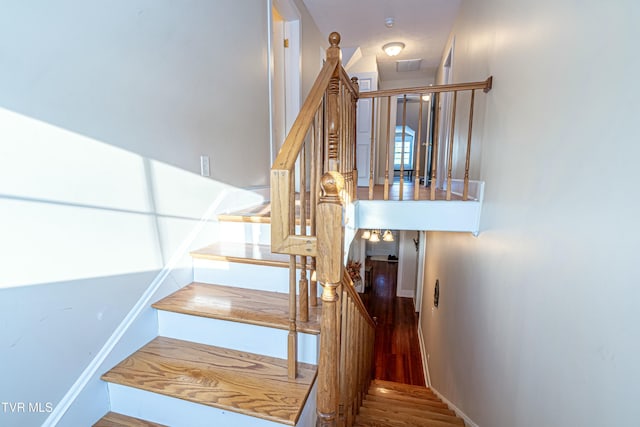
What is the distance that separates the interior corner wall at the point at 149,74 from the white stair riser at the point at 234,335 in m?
0.88

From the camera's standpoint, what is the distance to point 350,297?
1.57 metres

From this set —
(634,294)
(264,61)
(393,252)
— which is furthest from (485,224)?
(393,252)

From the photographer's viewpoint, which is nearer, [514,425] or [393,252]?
[514,425]

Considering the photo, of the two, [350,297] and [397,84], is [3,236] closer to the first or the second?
[350,297]

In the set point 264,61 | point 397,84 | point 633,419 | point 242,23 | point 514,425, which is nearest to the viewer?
point 633,419

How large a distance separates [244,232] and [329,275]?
4.33 feet

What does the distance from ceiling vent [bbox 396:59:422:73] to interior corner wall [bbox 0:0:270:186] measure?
3431mm

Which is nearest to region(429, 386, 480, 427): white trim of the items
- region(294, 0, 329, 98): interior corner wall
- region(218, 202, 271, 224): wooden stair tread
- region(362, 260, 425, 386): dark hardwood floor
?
region(362, 260, 425, 386): dark hardwood floor

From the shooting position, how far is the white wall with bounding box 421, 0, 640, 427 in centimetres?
81

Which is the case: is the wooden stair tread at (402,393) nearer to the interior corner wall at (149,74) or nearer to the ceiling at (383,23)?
the interior corner wall at (149,74)

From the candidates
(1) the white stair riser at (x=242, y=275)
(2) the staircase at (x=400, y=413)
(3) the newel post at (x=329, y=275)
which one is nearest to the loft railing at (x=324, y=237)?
(3) the newel post at (x=329, y=275)

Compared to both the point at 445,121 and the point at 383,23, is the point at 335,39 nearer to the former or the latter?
the point at 383,23

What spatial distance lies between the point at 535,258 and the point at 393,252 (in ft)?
30.3

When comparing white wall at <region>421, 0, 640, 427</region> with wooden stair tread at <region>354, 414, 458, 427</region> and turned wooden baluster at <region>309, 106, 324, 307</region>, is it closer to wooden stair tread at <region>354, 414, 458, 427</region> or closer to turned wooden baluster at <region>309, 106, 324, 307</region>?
wooden stair tread at <region>354, 414, 458, 427</region>
